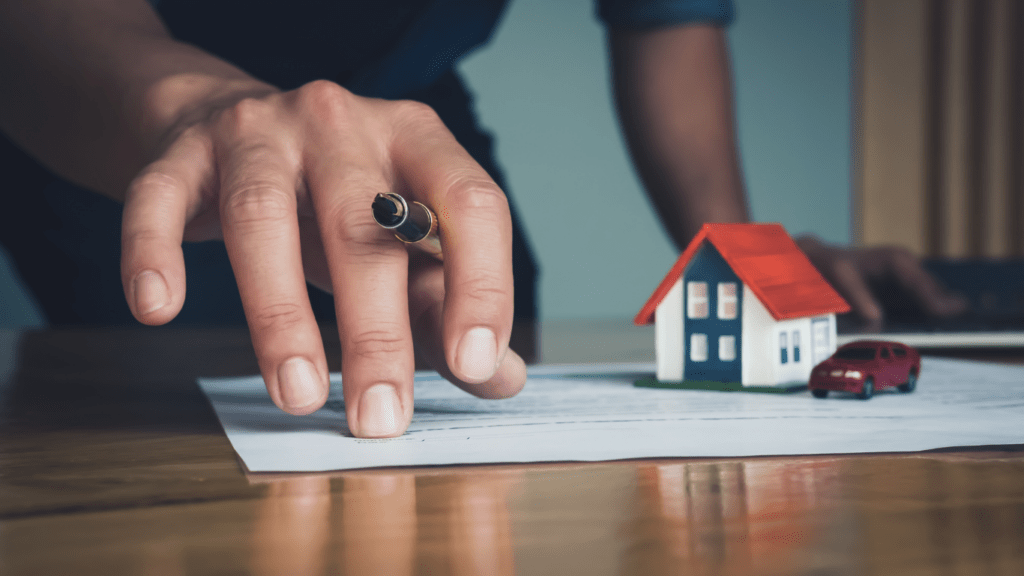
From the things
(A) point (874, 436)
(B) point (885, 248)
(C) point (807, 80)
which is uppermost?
(C) point (807, 80)

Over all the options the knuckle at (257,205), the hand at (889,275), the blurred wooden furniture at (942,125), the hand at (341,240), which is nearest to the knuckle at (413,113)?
the hand at (341,240)

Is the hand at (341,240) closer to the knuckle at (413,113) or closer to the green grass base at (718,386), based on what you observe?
the knuckle at (413,113)

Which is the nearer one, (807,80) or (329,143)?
(329,143)

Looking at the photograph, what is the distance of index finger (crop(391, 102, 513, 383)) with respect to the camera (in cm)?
49

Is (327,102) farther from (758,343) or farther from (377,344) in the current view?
(758,343)

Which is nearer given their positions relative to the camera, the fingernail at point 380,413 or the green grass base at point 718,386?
the fingernail at point 380,413

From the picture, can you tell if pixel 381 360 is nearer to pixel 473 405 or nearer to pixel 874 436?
pixel 473 405

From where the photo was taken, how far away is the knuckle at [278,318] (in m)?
0.50

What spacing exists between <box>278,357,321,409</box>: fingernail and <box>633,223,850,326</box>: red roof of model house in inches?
11.5

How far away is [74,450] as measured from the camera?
435 mm

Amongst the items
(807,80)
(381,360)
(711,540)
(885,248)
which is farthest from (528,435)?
(807,80)

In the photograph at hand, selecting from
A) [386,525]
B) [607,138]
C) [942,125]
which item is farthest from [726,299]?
[942,125]

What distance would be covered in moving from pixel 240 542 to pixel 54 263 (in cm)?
142

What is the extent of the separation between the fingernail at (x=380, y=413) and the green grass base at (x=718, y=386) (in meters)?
0.27
